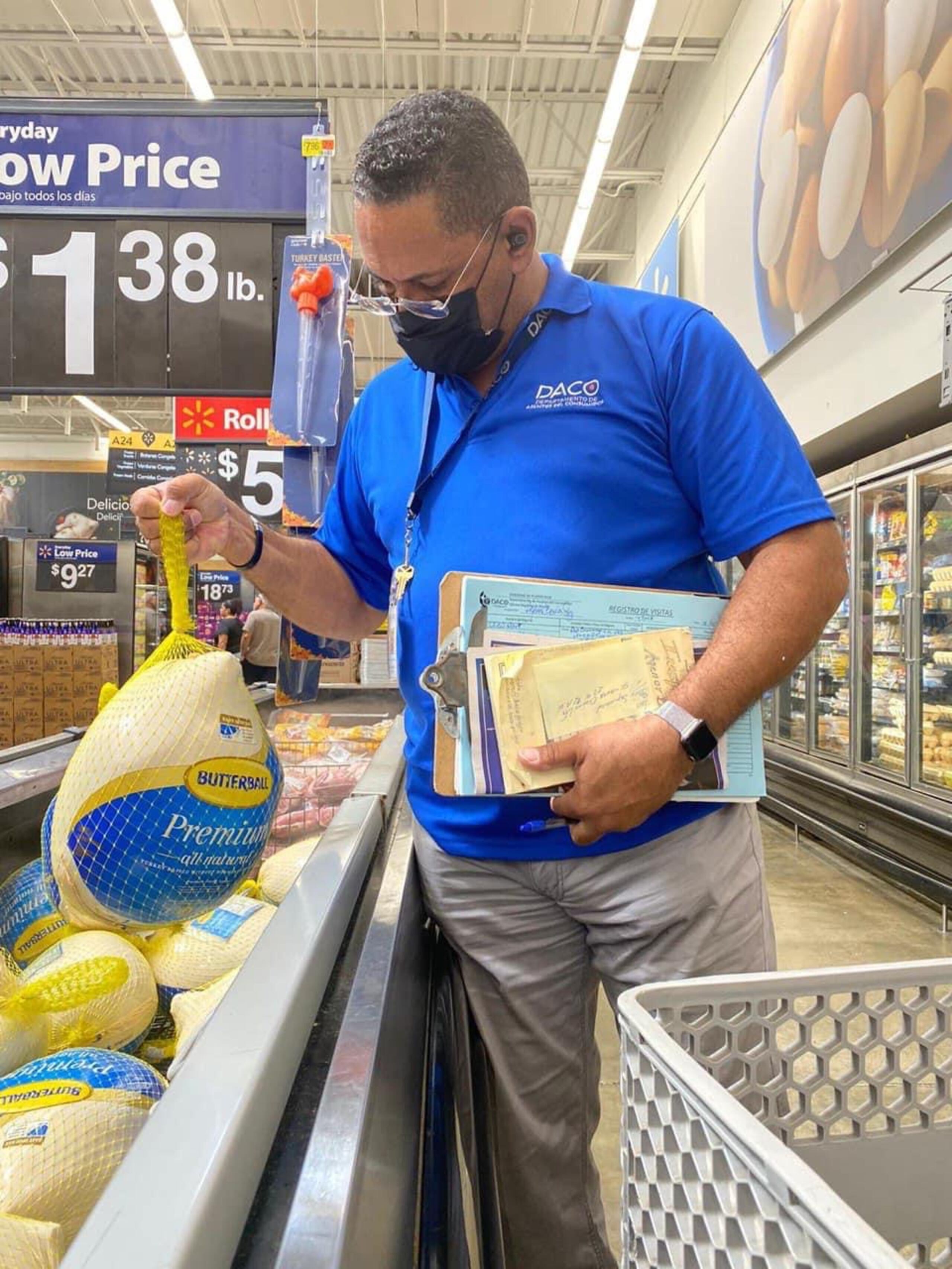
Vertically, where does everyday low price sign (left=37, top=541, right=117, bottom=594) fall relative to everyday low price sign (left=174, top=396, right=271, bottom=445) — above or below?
below

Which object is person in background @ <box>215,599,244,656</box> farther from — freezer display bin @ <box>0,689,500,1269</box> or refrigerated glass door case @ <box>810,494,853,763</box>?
freezer display bin @ <box>0,689,500,1269</box>

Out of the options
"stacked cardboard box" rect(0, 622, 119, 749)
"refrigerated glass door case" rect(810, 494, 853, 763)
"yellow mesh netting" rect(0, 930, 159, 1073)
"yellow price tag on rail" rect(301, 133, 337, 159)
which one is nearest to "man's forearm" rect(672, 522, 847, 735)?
"yellow mesh netting" rect(0, 930, 159, 1073)

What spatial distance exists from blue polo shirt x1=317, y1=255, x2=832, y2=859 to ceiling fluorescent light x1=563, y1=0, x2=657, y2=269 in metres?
4.56

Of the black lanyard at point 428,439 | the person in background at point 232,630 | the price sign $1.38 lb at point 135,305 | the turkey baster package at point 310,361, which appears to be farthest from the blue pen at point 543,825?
the person in background at point 232,630

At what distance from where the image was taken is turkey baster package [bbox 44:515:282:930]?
104 cm

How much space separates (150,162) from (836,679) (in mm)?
5222

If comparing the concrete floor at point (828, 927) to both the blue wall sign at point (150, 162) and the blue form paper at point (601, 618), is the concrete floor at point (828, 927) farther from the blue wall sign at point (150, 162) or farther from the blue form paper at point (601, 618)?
the blue wall sign at point (150, 162)

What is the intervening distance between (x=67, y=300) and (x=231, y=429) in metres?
3.57

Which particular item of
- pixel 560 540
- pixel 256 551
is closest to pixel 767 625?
pixel 560 540

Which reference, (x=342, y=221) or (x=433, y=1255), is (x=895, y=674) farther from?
(x=342, y=221)

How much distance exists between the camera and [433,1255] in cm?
108

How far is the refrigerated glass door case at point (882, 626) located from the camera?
201 inches

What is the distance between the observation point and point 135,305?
105 inches

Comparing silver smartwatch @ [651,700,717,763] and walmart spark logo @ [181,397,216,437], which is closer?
silver smartwatch @ [651,700,717,763]
